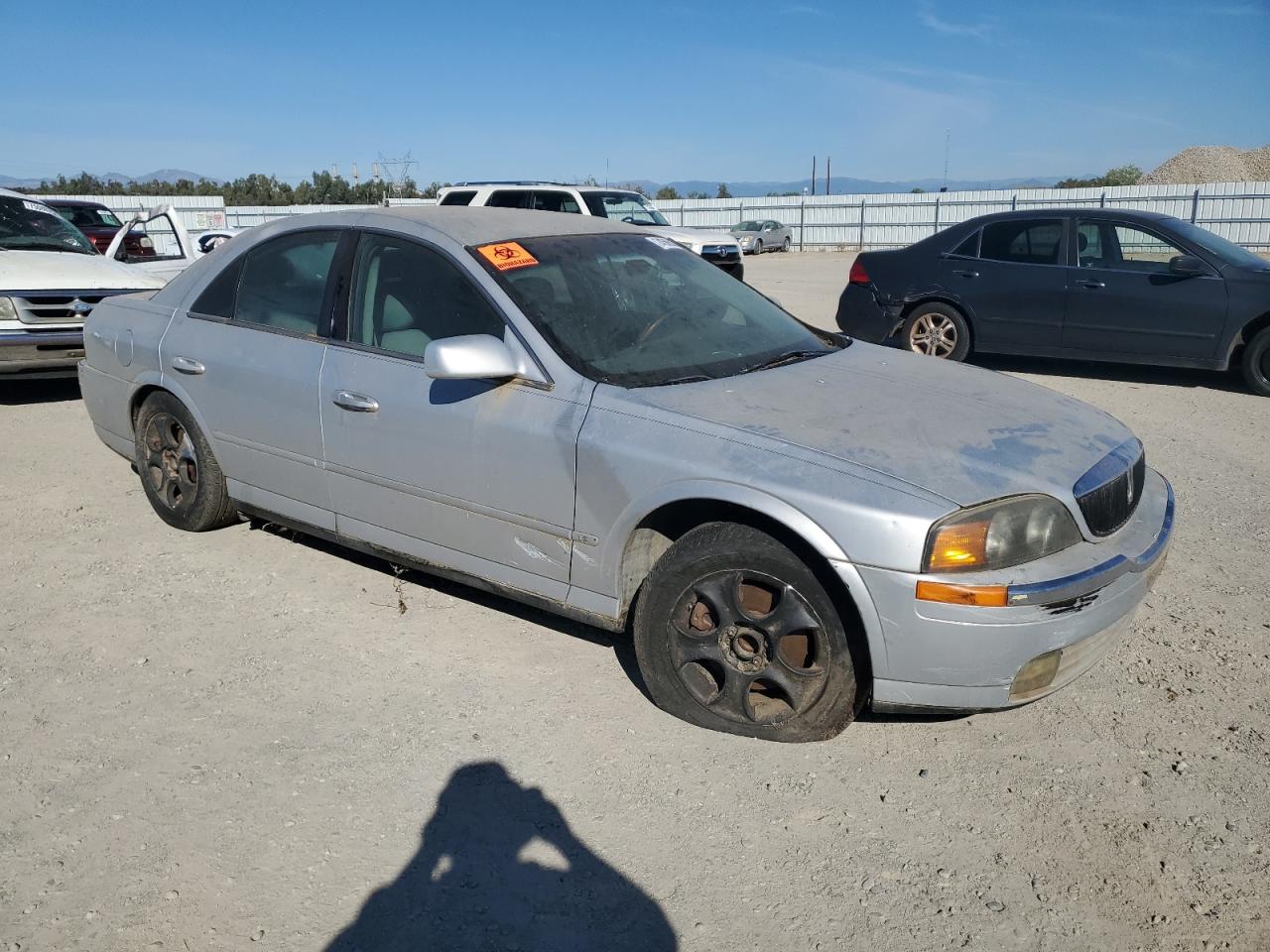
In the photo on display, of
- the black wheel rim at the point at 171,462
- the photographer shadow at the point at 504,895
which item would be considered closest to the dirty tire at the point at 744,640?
the photographer shadow at the point at 504,895

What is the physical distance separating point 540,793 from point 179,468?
2.92m

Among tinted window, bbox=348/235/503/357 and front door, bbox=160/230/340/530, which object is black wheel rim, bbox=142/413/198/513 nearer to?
front door, bbox=160/230/340/530

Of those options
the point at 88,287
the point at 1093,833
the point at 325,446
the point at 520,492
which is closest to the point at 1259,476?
the point at 1093,833

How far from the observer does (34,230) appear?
31.3ft

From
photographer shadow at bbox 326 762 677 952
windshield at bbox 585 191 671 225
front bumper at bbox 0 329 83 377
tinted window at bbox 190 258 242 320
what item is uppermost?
windshield at bbox 585 191 671 225

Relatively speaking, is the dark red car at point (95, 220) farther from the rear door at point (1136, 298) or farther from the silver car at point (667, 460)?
the rear door at point (1136, 298)

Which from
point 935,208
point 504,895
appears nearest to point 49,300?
point 504,895

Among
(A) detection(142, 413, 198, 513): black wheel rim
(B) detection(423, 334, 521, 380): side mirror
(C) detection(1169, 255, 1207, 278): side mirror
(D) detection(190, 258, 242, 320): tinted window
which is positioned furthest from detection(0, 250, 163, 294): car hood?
(C) detection(1169, 255, 1207, 278): side mirror

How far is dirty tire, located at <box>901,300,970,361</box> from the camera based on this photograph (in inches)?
376

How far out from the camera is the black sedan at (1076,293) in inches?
334

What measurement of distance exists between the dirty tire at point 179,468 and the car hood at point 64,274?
3.96 meters

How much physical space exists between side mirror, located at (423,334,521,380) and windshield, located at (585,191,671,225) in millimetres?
13102

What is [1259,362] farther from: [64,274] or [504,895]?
[64,274]

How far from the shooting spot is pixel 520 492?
3615mm
